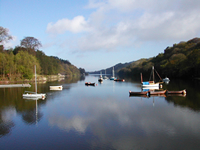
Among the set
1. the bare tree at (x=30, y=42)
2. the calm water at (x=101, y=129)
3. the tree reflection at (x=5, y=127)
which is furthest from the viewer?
the bare tree at (x=30, y=42)

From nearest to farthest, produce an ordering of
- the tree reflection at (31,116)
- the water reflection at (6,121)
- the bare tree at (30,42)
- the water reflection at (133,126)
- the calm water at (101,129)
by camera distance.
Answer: the calm water at (101,129)
the water reflection at (133,126)
the water reflection at (6,121)
the tree reflection at (31,116)
the bare tree at (30,42)

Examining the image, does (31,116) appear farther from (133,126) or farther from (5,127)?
(133,126)

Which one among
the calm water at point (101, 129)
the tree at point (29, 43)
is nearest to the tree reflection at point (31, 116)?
the calm water at point (101, 129)

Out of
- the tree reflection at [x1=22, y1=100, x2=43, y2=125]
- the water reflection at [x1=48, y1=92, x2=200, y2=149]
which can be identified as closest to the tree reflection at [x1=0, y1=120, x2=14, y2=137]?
the tree reflection at [x1=22, y1=100, x2=43, y2=125]

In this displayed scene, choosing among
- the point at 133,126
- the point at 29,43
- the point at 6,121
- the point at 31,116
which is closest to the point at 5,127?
the point at 6,121

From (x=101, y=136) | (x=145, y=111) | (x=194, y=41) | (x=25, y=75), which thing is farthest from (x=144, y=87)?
(x=194, y=41)

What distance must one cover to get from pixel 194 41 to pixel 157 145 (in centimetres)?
11430

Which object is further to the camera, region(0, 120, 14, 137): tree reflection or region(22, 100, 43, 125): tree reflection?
region(22, 100, 43, 125): tree reflection

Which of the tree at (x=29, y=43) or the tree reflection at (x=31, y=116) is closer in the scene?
the tree reflection at (x=31, y=116)

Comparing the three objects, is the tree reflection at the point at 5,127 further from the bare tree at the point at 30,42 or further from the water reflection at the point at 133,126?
the bare tree at the point at 30,42

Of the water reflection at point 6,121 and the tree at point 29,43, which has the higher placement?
the tree at point 29,43

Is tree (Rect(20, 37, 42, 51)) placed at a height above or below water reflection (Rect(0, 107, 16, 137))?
above

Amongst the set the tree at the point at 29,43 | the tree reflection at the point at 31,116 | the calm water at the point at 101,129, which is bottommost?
the calm water at the point at 101,129

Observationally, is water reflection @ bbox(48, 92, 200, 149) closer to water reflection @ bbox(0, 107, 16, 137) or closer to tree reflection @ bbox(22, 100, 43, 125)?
tree reflection @ bbox(22, 100, 43, 125)
